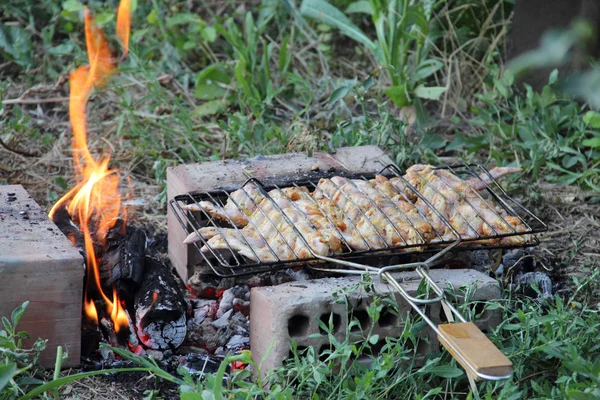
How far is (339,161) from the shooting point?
3.89 m

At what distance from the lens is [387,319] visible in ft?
9.41

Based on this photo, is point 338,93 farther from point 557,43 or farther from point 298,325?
point 557,43

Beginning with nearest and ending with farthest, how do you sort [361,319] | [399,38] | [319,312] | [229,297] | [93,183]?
1. [319,312]
2. [361,319]
3. [229,297]
4. [93,183]
5. [399,38]

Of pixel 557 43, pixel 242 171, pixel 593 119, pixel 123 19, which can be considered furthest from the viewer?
pixel 123 19

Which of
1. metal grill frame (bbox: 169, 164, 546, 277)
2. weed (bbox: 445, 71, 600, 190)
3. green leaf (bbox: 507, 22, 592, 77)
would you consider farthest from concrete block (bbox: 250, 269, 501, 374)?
weed (bbox: 445, 71, 600, 190)

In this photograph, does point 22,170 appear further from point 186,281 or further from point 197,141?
point 186,281

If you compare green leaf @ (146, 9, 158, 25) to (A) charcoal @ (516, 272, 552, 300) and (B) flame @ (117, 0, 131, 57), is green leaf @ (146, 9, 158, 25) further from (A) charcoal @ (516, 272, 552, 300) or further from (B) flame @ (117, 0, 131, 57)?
(A) charcoal @ (516, 272, 552, 300)

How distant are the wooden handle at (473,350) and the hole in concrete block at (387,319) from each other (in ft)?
1.22

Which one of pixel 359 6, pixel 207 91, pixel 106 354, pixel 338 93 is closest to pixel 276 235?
pixel 106 354

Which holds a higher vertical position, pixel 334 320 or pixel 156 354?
pixel 334 320

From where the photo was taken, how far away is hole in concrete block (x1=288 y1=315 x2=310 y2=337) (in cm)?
274

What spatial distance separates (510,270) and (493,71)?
7.00 ft

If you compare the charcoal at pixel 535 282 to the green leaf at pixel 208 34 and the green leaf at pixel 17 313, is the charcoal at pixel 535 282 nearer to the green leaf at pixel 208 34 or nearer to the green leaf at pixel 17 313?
the green leaf at pixel 17 313

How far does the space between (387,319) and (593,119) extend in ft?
8.42
